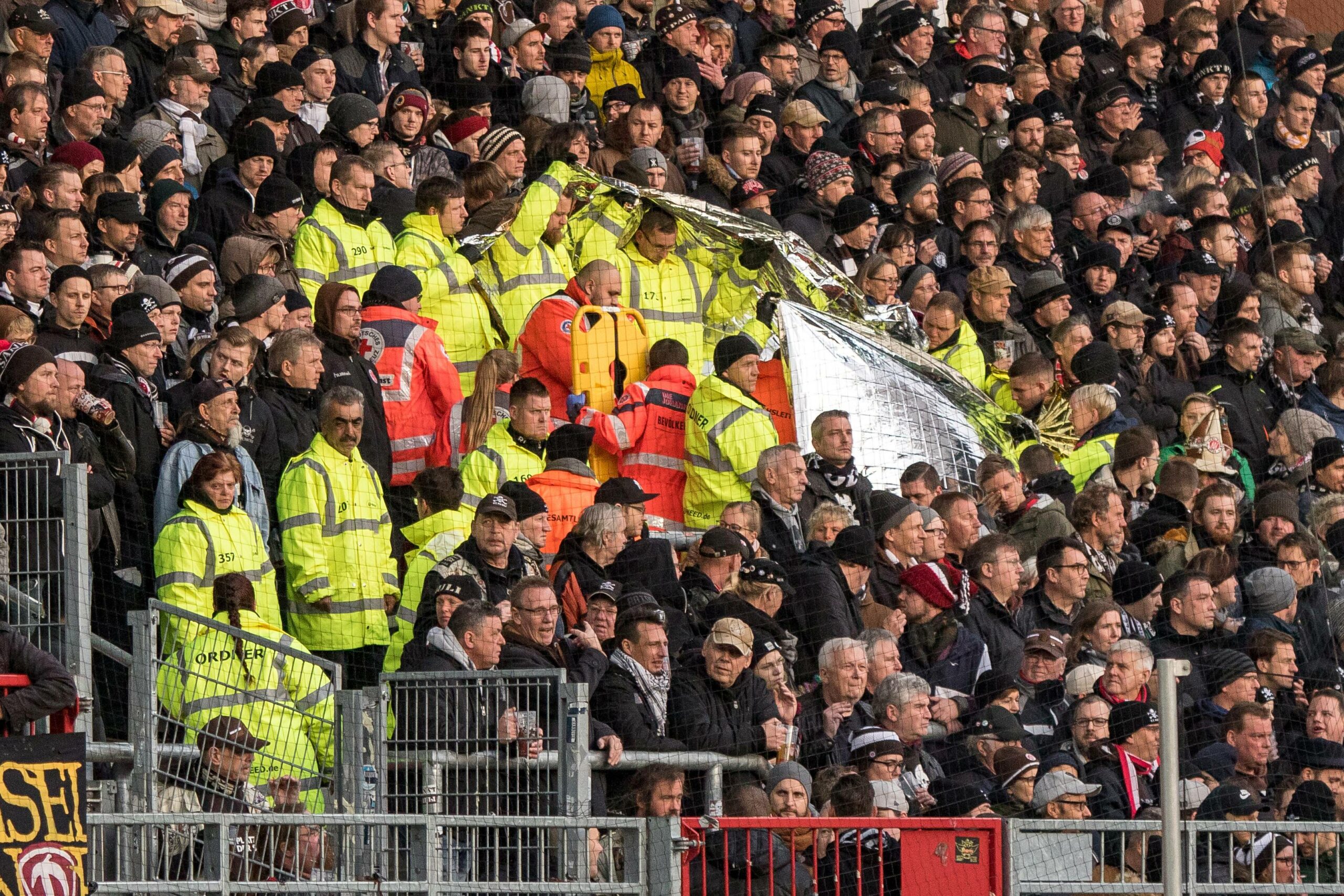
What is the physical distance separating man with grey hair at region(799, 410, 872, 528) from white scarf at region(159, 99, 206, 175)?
299 centimetres

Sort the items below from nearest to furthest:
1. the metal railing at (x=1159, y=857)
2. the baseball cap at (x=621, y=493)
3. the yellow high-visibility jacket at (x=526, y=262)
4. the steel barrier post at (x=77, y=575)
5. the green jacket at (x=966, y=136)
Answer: the steel barrier post at (x=77, y=575) < the metal railing at (x=1159, y=857) < the baseball cap at (x=621, y=493) < the yellow high-visibility jacket at (x=526, y=262) < the green jacket at (x=966, y=136)

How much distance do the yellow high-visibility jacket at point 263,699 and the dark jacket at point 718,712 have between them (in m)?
1.32

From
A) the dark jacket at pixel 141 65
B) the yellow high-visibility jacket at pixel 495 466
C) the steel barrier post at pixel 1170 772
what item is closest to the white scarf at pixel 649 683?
the yellow high-visibility jacket at pixel 495 466

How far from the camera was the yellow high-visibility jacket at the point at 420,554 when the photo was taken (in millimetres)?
9484

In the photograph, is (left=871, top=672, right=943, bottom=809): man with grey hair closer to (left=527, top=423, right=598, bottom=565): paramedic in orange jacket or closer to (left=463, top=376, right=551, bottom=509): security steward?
(left=527, top=423, right=598, bottom=565): paramedic in orange jacket

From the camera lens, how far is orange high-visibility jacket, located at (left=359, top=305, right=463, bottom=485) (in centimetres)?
1049

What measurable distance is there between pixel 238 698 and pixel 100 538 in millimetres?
956

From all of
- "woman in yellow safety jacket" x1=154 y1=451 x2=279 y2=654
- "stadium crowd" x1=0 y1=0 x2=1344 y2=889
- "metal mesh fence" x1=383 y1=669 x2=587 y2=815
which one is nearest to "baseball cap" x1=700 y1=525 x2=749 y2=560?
"stadium crowd" x1=0 y1=0 x2=1344 y2=889

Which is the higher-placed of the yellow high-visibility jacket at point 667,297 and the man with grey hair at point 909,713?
the yellow high-visibility jacket at point 667,297

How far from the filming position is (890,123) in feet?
45.0

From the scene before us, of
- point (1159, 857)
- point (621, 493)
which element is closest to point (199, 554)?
point (621, 493)

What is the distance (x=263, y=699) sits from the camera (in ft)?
27.2

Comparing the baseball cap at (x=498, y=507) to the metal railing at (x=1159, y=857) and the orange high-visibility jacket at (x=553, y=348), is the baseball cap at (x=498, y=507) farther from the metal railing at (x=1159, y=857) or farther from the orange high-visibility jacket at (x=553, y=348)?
the metal railing at (x=1159, y=857)

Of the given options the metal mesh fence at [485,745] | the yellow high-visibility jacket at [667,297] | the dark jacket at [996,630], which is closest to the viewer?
the metal mesh fence at [485,745]
